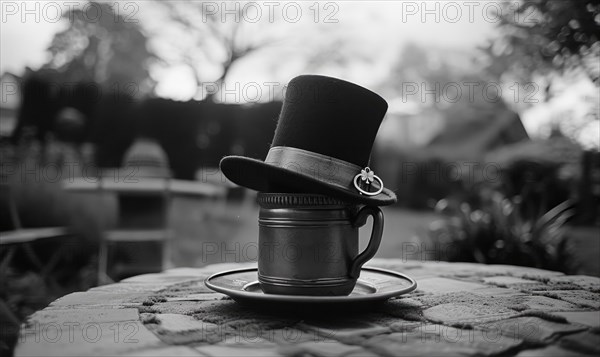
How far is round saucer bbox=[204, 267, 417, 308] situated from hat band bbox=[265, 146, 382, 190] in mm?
280

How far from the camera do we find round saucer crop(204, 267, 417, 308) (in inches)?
48.4

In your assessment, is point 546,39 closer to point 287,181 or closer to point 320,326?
point 287,181

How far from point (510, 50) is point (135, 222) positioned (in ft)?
12.8

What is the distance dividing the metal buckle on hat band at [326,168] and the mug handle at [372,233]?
0.17 ft

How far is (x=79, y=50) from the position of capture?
1570 centimetres

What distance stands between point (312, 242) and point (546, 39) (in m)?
2.72

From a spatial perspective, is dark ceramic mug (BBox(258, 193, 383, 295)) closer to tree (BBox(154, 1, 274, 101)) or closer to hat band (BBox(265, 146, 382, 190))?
hat band (BBox(265, 146, 382, 190))

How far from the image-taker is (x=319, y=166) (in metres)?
1.31

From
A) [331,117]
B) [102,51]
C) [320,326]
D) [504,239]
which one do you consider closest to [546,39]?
[504,239]

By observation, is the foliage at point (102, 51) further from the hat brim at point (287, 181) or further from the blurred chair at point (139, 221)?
the hat brim at point (287, 181)

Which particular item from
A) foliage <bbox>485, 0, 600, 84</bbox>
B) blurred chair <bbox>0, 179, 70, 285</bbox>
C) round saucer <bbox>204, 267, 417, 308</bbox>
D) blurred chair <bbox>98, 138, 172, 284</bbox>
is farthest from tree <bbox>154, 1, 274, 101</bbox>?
round saucer <bbox>204, 267, 417, 308</bbox>

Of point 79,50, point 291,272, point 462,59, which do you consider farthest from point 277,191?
point 462,59

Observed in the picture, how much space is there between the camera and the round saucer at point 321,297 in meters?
1.23

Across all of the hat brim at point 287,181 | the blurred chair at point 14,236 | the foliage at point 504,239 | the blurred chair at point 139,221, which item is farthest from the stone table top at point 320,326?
the blurred chair at point 139,221
